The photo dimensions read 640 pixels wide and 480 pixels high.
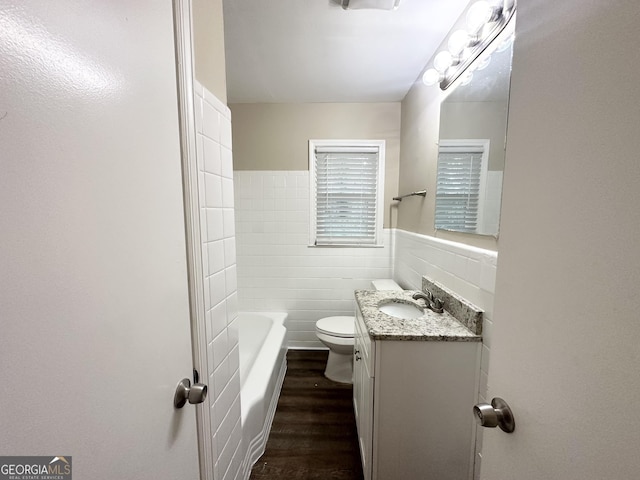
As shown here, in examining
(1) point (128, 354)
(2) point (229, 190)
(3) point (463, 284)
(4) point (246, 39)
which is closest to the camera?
(1) point (128, 354)

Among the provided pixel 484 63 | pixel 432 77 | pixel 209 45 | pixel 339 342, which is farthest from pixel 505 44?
pixel 339 342

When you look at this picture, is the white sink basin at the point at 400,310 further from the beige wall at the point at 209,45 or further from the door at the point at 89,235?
the beige wall at the point at 209,45

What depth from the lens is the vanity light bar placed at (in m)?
0.97

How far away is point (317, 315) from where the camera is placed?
2.51 m

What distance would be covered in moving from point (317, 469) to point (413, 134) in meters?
2.24

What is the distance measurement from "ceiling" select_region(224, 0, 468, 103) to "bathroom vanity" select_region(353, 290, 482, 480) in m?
1.52

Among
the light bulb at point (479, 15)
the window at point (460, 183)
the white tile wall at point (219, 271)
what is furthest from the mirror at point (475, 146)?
the white tile wall at point (219, 271)

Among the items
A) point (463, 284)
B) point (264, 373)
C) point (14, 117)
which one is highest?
point (14, 117)

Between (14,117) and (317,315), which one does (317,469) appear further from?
(14,117)

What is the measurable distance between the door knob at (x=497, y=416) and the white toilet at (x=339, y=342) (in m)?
1.41

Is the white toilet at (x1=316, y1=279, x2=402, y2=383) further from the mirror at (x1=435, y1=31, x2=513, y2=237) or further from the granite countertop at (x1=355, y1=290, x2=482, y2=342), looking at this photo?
the mirror at (x1=435, y1=31, x2=513, y2=237)

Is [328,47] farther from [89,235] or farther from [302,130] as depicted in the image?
[89,235]

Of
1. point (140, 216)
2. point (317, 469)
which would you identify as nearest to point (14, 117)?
point (140, 216)

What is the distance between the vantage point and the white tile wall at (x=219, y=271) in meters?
0.73
